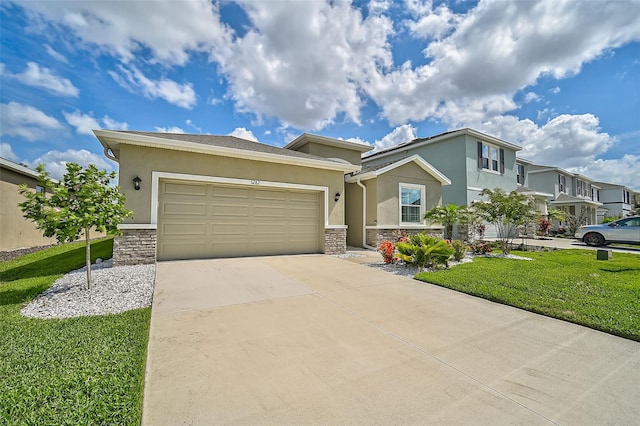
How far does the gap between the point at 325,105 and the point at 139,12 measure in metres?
9.44

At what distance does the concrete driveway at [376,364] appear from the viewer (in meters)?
2.07

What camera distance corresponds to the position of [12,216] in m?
10.1

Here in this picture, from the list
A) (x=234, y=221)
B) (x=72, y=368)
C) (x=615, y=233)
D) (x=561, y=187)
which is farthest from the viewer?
(x=561, y=187)

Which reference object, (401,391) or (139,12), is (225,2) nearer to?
(139,12)

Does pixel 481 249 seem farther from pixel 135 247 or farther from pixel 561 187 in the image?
pixel 561 187

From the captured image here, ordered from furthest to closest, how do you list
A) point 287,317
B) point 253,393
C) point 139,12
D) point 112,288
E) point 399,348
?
1. point 139,12
2. point 112,288
3. point 287,317
4. point 399,348
5. point 253,393

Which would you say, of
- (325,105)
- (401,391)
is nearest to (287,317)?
(401,391)

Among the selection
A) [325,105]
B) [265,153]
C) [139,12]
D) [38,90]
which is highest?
[325,105]

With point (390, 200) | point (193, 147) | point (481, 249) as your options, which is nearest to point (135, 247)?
point (193, 147)

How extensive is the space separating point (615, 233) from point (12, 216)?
89.5ft

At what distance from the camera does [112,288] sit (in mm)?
5301

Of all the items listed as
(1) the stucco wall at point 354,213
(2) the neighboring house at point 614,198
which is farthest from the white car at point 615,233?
(2) the neighboring house at point 614,198

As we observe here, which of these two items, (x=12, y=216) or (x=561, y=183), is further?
(x=561, y=183)

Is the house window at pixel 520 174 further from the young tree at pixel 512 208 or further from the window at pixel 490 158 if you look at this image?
the young tree at pixel 512 208
